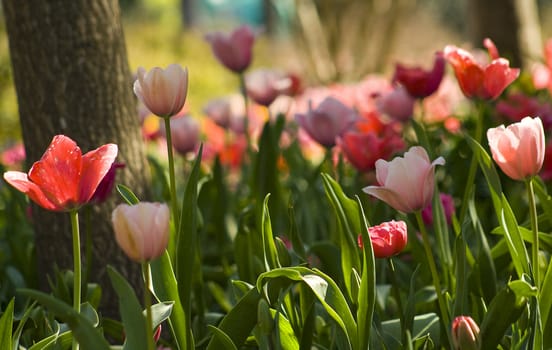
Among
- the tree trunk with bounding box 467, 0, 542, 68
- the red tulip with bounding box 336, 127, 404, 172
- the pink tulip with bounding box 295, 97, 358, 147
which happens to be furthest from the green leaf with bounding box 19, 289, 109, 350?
the tree trunk with bounding box 467, 0, 542, 68

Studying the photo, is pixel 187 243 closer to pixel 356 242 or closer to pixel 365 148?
pixel 356 242

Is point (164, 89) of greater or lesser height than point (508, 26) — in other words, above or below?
above

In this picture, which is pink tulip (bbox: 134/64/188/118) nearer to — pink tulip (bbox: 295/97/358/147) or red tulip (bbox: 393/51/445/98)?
pink tulip (bbox: 295/97/358/147)

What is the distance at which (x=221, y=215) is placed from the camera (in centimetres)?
217

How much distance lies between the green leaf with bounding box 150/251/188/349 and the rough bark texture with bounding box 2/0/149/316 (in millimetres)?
514

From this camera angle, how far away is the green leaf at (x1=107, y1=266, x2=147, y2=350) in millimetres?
1062

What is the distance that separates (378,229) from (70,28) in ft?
2.82

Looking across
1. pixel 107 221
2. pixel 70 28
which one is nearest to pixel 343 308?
pixel 107 221

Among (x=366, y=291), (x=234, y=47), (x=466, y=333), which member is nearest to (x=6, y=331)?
(x=366, y=291)

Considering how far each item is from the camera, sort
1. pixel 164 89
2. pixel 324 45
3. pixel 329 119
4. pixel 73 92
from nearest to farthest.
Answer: pixel 164 89 → pixel 73 92 → pixel 329 119 → pixel 324 45

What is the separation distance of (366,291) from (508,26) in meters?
3.11

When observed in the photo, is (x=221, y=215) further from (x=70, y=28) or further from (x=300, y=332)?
(x=300, y=332)

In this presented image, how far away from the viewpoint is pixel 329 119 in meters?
2.00

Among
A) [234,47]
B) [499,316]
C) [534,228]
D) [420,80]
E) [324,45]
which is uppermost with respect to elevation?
[234,47]
